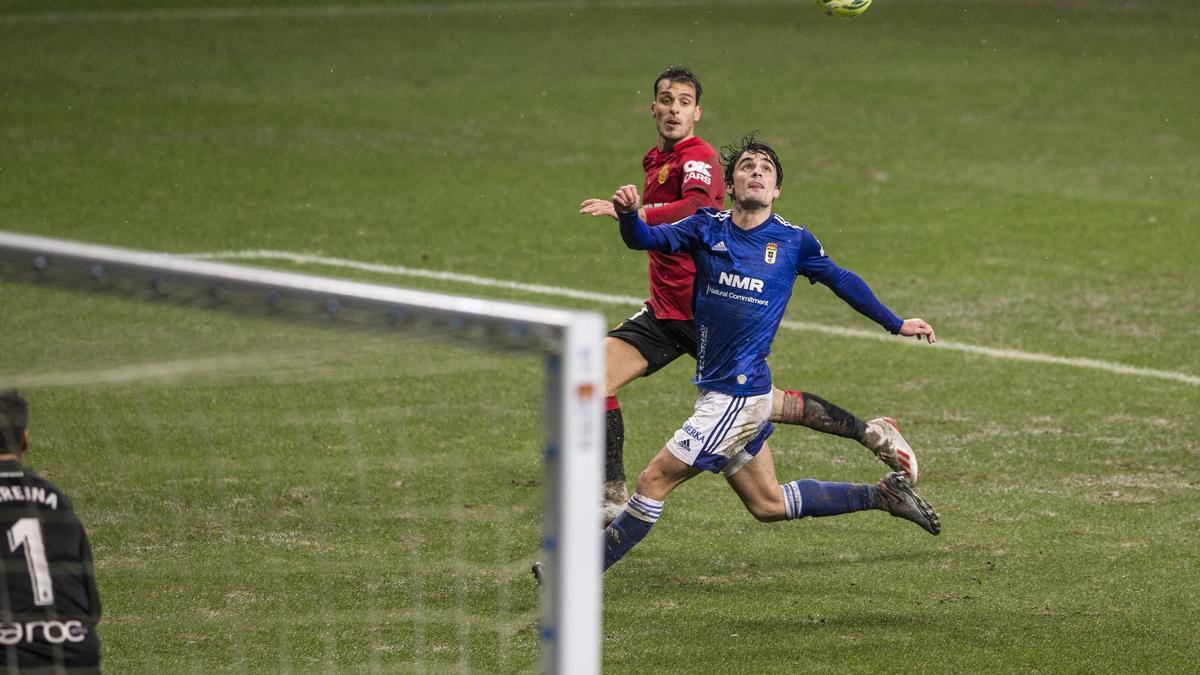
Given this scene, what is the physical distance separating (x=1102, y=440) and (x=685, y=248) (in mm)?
4315

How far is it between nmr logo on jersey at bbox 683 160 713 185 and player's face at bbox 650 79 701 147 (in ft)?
1.00

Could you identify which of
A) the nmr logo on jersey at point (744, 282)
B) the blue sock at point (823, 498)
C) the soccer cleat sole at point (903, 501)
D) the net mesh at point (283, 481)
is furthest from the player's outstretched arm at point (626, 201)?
the soccer cleat sole at point (903, 501)

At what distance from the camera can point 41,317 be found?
6.78 meters

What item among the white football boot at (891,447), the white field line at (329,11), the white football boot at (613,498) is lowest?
the white football boot at (613,498)

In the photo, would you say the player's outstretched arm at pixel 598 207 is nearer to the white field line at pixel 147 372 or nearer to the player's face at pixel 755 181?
the player's face at pixel 755 181

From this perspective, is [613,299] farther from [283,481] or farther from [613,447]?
[283,481]

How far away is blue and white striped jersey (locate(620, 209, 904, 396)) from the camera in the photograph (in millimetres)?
8008

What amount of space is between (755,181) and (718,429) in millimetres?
1180

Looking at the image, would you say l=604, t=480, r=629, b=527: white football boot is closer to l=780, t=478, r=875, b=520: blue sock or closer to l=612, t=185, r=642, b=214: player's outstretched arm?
l=780, t=478, r=875, b=520: blue sock

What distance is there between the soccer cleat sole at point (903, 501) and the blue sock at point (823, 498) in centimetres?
8

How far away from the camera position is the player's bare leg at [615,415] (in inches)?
364

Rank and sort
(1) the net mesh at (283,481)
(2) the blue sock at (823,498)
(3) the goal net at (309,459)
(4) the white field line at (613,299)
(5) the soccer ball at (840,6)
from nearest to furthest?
(3) the goal net at (309,459)
(1) the net mesh at (283,481)
(2) the blue sock at (823,498)
(5) the soccer ball at (840,6)
(4) the white field line at (613,299)

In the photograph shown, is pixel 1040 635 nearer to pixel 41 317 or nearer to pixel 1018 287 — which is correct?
pixel 41 317

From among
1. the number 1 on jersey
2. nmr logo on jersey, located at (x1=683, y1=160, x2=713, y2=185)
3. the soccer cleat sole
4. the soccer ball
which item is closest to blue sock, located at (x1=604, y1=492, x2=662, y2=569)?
the soccer cleat sole
